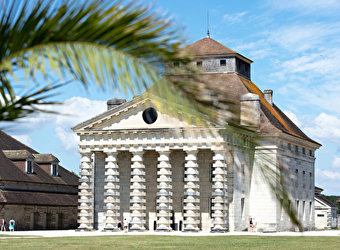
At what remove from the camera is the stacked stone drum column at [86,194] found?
164 feet

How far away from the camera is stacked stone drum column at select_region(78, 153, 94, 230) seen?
49875 mm

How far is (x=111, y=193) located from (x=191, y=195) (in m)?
6.51

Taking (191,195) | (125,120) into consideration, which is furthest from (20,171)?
(191,195)

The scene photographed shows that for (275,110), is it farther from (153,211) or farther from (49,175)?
(49,175)

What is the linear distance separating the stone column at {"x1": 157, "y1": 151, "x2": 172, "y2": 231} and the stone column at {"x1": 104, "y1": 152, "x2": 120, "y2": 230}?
141 inches

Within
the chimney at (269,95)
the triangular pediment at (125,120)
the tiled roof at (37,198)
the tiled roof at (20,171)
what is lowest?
the tiled roof at (37,198)

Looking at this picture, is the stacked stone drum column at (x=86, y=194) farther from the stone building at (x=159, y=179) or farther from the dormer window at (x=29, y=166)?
the dormer window at (x=29, y=166)

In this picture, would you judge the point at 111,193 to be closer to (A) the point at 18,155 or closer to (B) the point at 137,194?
(B) the point at 137,194

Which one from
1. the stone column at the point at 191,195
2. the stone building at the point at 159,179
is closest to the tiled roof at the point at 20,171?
the stone building at the point at 159,179

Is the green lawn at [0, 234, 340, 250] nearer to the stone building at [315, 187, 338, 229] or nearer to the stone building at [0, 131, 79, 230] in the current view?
the stone building at [0, 131, 79, 230]

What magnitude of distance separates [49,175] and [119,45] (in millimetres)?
55035

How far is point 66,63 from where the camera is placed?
4.64 metres

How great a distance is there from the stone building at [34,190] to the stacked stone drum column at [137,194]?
8745 mm

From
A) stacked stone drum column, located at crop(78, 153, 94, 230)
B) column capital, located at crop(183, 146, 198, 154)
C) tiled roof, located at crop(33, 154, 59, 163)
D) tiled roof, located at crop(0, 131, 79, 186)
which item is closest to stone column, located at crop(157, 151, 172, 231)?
column capital, located at crop(183, 146, 198, 154)
